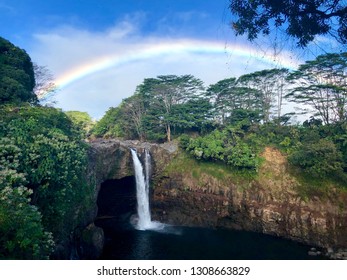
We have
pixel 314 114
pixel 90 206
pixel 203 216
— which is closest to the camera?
pixel 90 206

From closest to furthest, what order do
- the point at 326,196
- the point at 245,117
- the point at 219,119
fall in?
1. the point at 326,196
2. the point at 245,117
3. the point at 219,119

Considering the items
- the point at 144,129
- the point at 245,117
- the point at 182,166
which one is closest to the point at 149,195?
the point at 182,166

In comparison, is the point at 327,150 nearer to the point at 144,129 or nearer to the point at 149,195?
the point at 149,195

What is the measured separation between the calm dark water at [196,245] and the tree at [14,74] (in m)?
12.8

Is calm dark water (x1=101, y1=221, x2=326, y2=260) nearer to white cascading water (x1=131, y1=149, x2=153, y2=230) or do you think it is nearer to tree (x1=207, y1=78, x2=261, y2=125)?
white cascading water (x1=131, y1=149, x2=153, y2=230)

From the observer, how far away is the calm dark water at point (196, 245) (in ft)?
58.3

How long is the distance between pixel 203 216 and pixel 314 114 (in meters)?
17.8

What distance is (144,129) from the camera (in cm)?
3822

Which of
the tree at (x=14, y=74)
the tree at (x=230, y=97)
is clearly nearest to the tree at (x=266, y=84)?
the tree at (x=230, y=97)

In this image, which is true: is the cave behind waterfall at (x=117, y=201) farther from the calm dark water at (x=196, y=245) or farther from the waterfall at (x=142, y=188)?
the calm dark water at (x=196, y=245)

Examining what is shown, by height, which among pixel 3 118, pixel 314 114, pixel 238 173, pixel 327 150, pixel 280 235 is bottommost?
pixel 280 235

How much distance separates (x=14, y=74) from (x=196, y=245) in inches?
748

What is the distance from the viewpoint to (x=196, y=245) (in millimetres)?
19750

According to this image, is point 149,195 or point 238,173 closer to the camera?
point 238,173
